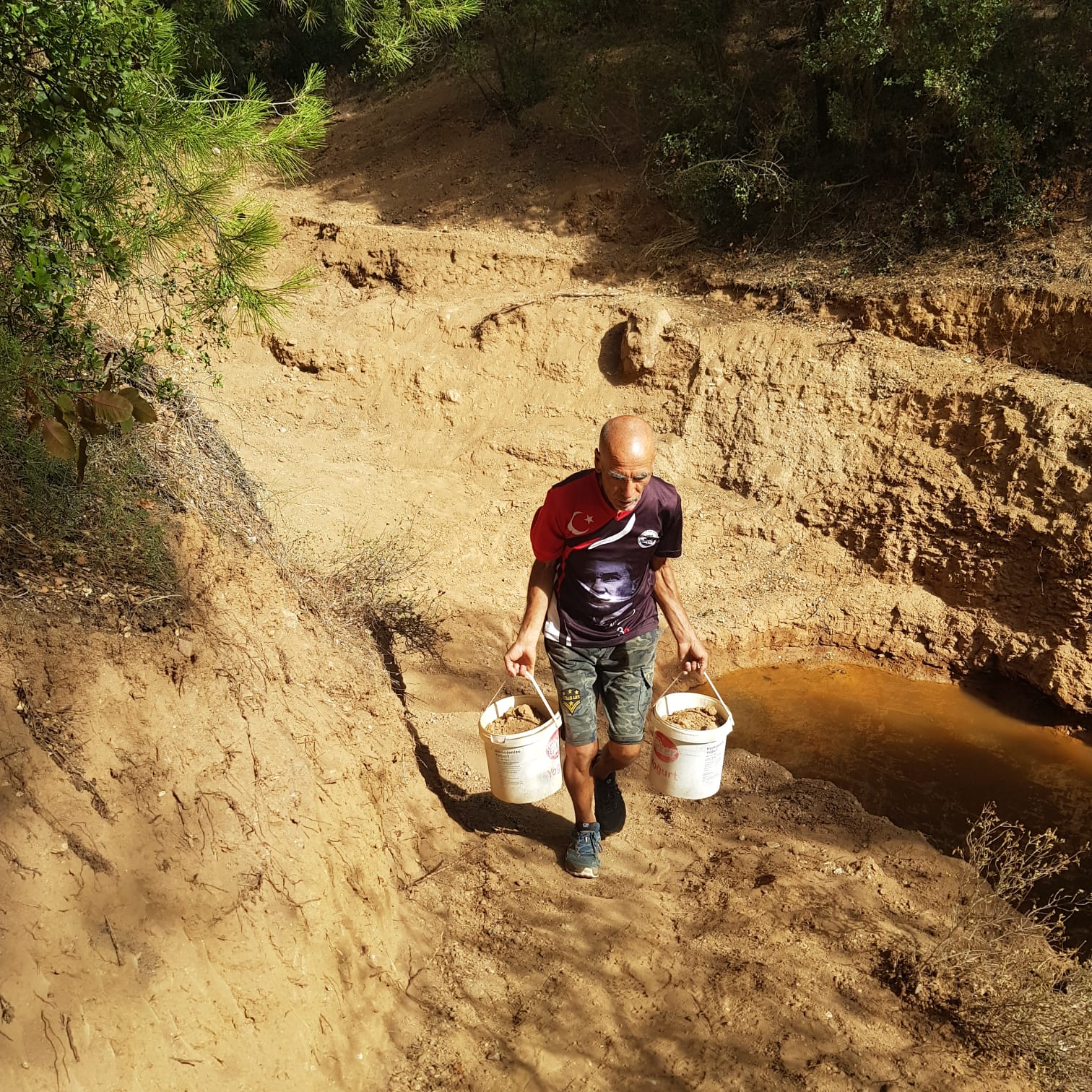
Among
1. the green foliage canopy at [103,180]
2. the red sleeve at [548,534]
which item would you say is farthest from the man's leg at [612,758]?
the green foliage canopy at [103,180]

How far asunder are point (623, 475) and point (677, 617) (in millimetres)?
754

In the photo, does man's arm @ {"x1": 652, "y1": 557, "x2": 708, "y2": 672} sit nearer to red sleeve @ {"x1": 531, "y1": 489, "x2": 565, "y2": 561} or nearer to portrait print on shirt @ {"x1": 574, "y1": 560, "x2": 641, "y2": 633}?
portrait print on shirt @ {"x1": 574, "y1": 560, "x2": 641, "y2": 633}

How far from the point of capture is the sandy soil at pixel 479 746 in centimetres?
279

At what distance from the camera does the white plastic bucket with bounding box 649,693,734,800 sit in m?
3.66

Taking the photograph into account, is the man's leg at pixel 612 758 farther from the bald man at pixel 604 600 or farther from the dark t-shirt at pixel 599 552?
the dark t-shirt at pixel 599 552

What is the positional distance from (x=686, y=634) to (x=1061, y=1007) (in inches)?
71.3

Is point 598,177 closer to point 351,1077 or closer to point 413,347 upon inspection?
point 413,347

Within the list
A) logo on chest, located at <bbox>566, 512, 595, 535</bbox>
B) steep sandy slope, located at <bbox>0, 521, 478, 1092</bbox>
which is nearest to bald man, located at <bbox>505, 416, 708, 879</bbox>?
logo on chest, located at <bbox>566, 512, 595, 535</bbox>

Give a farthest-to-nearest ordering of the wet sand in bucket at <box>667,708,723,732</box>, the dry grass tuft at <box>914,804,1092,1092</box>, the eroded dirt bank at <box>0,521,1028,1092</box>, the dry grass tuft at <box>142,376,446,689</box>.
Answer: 1. the dry grass tuft at <box>142,376,446,689</box>
2. the wet sand in bucket at <box>667,708,723,732</box>
3. the dry grass tuft at <box>914,804,1092,1092</box>
4. the eroded dirt bank at <box>0,521,1028,1092</box>

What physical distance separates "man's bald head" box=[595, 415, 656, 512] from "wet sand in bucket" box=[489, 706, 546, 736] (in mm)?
1035

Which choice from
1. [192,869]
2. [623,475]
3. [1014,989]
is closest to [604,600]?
[623,475]

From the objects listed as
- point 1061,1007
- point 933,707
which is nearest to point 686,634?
point 1061,1007

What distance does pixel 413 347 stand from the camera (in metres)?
9.16

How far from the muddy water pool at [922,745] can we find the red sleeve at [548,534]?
10.2ft
